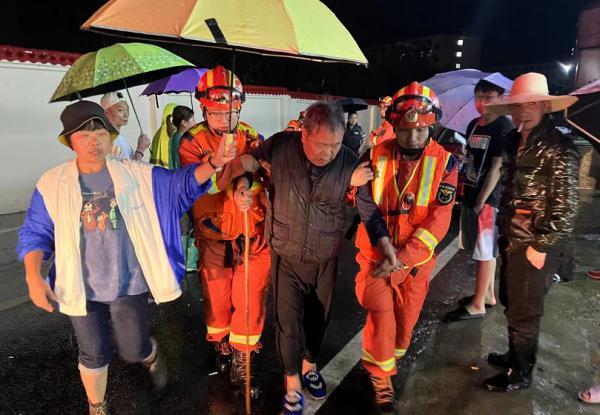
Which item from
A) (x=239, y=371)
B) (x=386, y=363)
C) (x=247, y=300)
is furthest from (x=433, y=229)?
(x=239, y=371)

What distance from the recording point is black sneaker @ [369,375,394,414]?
277 centimetres

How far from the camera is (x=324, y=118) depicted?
237cm

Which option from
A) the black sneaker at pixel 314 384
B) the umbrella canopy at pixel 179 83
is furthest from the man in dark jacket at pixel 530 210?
the umbrella canopy at pixel 179 83

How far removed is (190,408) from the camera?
2795 millimetres

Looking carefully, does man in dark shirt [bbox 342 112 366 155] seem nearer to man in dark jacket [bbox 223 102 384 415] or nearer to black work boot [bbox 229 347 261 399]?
man in dark jacket [bbox 223 102 384 415]

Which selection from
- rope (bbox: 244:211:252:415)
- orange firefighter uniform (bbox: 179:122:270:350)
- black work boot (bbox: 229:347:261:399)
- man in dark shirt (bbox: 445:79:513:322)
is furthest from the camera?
man in dark shirt (bbox: 445:79:513:322)

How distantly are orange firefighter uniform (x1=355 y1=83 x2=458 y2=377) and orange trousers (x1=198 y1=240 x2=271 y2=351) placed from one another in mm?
713

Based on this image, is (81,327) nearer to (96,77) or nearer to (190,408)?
(190,408)

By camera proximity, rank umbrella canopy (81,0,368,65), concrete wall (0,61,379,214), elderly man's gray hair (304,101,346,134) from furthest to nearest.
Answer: concrete wall (0,61,379,214), elderly man's gray hair (304,101,346,134), umbrella canopy (81,0,368,65)

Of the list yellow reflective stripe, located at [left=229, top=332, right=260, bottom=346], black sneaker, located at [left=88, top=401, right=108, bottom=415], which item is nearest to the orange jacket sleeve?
yellow reflective stripe, located at [left=229, top=332, right=260, bottom=346]

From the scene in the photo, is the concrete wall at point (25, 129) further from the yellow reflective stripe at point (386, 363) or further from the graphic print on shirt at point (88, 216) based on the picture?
the yellow reflective stripe at point (386, 363)

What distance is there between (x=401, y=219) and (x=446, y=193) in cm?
33

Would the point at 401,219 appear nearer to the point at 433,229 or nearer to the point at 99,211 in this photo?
the point at 433,229

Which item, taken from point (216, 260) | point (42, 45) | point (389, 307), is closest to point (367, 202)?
point (389, 307)
